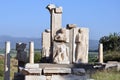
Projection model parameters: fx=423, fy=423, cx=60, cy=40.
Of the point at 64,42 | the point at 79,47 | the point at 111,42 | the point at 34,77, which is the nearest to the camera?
the point at 34,77

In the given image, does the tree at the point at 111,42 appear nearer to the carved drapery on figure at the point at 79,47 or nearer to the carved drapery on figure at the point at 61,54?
the carved drapery on figure at the point at 79,47

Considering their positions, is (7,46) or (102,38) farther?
(102,38)

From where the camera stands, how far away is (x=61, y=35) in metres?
22.8

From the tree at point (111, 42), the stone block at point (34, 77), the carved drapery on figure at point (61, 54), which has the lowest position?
the stone block at point (34, 77)

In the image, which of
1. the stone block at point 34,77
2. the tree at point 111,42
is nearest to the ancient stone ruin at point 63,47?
the stone block at point 34,77

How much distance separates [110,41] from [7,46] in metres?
26.1

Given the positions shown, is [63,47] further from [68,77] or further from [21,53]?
[68,77]

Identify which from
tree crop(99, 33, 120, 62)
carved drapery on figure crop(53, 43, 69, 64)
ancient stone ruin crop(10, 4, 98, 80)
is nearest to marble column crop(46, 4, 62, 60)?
ancient stone ruin crop(10, 4, 98, 80)

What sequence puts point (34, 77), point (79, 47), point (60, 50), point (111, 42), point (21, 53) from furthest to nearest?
point (111, 42) < point (79, 47) < point (21, 53) < point (60, 50) < point (34, 77)

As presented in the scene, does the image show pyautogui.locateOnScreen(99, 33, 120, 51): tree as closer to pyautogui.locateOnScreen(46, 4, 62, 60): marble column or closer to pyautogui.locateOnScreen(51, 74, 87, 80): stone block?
pyautogui.locateOnScreen(46, 4, 62, 60): marble column

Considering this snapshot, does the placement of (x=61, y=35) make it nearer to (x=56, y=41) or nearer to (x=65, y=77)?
(x=56, y=41)

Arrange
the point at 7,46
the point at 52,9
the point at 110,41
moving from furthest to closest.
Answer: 1. the point at 110,41
2. the point at 52,9
3. the point at 7,46

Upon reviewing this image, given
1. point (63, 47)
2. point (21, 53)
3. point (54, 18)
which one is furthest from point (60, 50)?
point (54, 18)

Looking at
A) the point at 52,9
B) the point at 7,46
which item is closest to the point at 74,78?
the point at 7,46
